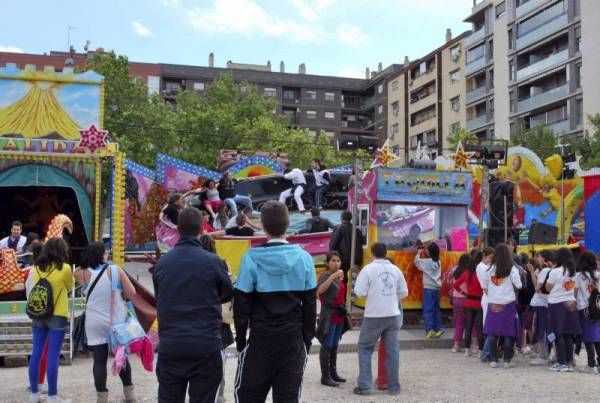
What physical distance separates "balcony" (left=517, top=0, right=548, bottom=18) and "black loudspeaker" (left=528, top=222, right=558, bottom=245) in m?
35.8

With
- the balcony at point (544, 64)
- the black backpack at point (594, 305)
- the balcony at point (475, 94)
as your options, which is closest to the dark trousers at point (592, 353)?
the black backpack at point (594, 305)

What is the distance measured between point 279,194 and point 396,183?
952 centimetres

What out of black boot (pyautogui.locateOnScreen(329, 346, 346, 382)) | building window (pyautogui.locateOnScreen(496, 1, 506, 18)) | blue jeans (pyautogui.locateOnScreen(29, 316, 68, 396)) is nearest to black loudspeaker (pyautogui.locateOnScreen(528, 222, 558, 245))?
black boot (pyautogui.locateOnScreen(329, 346, 346, 382))

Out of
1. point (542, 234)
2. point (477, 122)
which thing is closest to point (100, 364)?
point (542, 234)

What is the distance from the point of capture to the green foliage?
34938 millimetres

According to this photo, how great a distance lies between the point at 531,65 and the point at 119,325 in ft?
157

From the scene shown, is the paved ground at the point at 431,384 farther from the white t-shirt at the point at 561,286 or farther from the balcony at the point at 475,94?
the balcony at the point at 475,94

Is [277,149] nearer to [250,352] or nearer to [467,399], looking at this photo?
[467,399]

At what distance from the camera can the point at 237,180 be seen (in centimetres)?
2223

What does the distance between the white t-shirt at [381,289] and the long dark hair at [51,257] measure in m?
3.12

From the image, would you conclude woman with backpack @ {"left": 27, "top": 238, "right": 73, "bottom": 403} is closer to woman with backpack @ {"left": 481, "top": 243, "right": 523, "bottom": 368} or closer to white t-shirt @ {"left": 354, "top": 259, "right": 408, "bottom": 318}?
white t-shirt @ {"left": 354, "top": 259, "right": 408, "bottom": 318}

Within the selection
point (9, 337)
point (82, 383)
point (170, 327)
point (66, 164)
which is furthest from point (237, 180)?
point (170, 327)

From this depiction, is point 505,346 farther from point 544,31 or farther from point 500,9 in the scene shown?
point 500,9

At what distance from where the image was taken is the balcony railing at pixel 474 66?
186 feet
